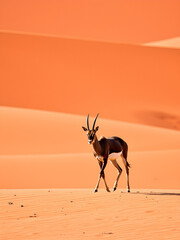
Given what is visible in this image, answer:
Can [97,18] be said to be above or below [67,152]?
above

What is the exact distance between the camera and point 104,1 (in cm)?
9012

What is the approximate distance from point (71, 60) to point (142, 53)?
6.18m

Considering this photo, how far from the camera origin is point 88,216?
30.7 ft

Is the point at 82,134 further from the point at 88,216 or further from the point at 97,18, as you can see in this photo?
the point at 97,18

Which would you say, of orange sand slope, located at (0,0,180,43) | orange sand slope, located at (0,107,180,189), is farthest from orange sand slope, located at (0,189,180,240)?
orange sand slope, located at (0,0,180,43)

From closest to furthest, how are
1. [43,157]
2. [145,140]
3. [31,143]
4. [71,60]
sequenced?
1. [43,157]
2. [31,143]
3. [145,140]
4. [71,60]

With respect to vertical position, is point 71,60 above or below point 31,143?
above

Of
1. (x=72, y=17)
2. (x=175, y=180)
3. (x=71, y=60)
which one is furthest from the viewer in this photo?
(x=72, y=17)

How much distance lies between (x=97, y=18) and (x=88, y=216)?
76829 mm

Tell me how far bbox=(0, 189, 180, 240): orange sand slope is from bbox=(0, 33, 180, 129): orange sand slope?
795 inches

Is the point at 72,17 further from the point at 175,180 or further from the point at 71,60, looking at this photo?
the point at 175,180

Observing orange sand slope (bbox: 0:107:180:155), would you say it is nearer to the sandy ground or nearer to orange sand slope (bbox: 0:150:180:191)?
the sandy ground

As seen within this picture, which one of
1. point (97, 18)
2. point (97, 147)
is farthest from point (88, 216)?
point (97, 18)

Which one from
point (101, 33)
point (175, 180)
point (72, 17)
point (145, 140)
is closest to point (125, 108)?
point (145, 140)
